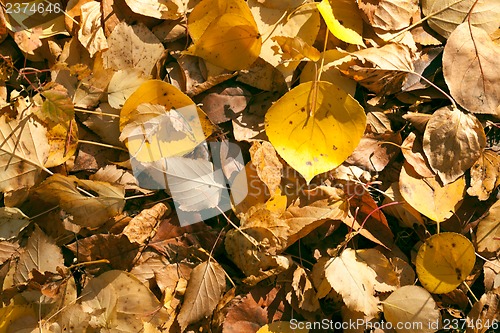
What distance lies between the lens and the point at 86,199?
1.03 metres

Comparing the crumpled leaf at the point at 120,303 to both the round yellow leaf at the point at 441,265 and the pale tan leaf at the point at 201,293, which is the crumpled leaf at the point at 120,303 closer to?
the pale tan leaf at the point at 201,293

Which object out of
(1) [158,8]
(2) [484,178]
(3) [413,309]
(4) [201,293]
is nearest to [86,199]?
(4) [201,293]

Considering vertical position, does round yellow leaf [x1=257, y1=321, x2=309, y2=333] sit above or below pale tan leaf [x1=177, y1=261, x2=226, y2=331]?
below

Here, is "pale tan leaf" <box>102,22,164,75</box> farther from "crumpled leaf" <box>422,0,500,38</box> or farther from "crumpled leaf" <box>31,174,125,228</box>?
"crumpled leaf" <box>422,0,500,38</box>

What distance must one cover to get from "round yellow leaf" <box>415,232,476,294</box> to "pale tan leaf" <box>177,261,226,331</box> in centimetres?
37

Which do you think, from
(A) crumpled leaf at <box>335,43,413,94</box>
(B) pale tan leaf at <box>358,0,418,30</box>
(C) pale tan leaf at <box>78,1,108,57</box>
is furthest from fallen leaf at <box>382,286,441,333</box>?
(C) pale tan leaf at <box>78,1,108,57</box>

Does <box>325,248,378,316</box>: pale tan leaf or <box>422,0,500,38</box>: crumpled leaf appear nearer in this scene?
<box>325,248,378,316</box>: pale tan leaf

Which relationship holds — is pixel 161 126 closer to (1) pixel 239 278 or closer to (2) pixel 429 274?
(1) pixel 239 278

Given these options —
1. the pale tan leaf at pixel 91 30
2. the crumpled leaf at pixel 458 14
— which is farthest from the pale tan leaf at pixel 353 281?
the pale tan leaf at pixel 91 30

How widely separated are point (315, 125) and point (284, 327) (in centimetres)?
36

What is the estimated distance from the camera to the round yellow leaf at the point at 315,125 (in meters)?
1.02

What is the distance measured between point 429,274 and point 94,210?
615 millimetres

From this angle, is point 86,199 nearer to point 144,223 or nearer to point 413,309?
point 144,223

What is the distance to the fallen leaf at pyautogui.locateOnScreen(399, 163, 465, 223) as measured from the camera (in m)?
1.06
